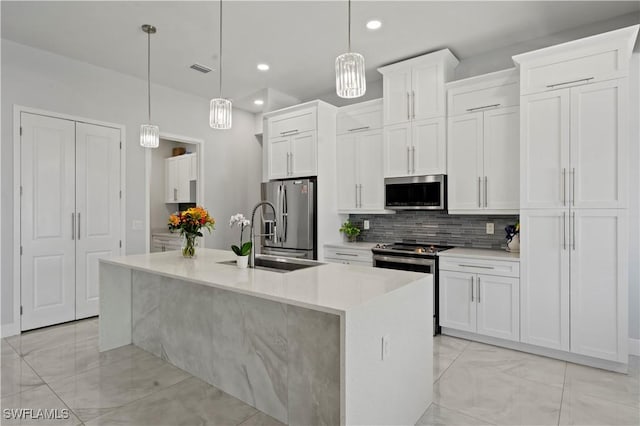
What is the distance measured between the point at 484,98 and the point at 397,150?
100 centimetres

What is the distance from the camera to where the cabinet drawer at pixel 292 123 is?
446 centimetres

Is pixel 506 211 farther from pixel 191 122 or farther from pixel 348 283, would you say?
pixel 191 122

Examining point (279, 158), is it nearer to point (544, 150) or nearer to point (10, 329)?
point (544, 150)

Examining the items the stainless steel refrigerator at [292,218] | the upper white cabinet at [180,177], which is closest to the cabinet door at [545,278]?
the stainless steel refrigerator at [292,218]

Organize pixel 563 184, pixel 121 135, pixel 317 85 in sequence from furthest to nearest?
1. pixel 317 85
2. pixel 121 135
3. pixel 563 184

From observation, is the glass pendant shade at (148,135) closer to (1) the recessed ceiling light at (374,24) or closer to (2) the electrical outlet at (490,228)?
(1) the recessed ceiling light at (374,24)

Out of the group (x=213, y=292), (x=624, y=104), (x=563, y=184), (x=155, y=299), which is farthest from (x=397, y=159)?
(x=155, y=299)

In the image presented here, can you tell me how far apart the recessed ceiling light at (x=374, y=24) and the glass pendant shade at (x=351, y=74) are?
4.42 ft

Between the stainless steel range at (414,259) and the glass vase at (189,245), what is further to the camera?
the stainless steel range at (414,259)

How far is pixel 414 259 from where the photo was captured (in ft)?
11.8

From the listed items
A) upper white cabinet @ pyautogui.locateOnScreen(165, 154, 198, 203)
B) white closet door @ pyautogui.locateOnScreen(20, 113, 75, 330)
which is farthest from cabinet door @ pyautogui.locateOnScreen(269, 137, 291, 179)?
white closet door @ pyautogui.locateOnScreen(20, 113, 75, 330)

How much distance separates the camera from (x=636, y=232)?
3.03 meters

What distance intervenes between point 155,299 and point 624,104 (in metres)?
4.04

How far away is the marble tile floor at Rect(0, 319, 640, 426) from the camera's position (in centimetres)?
209
